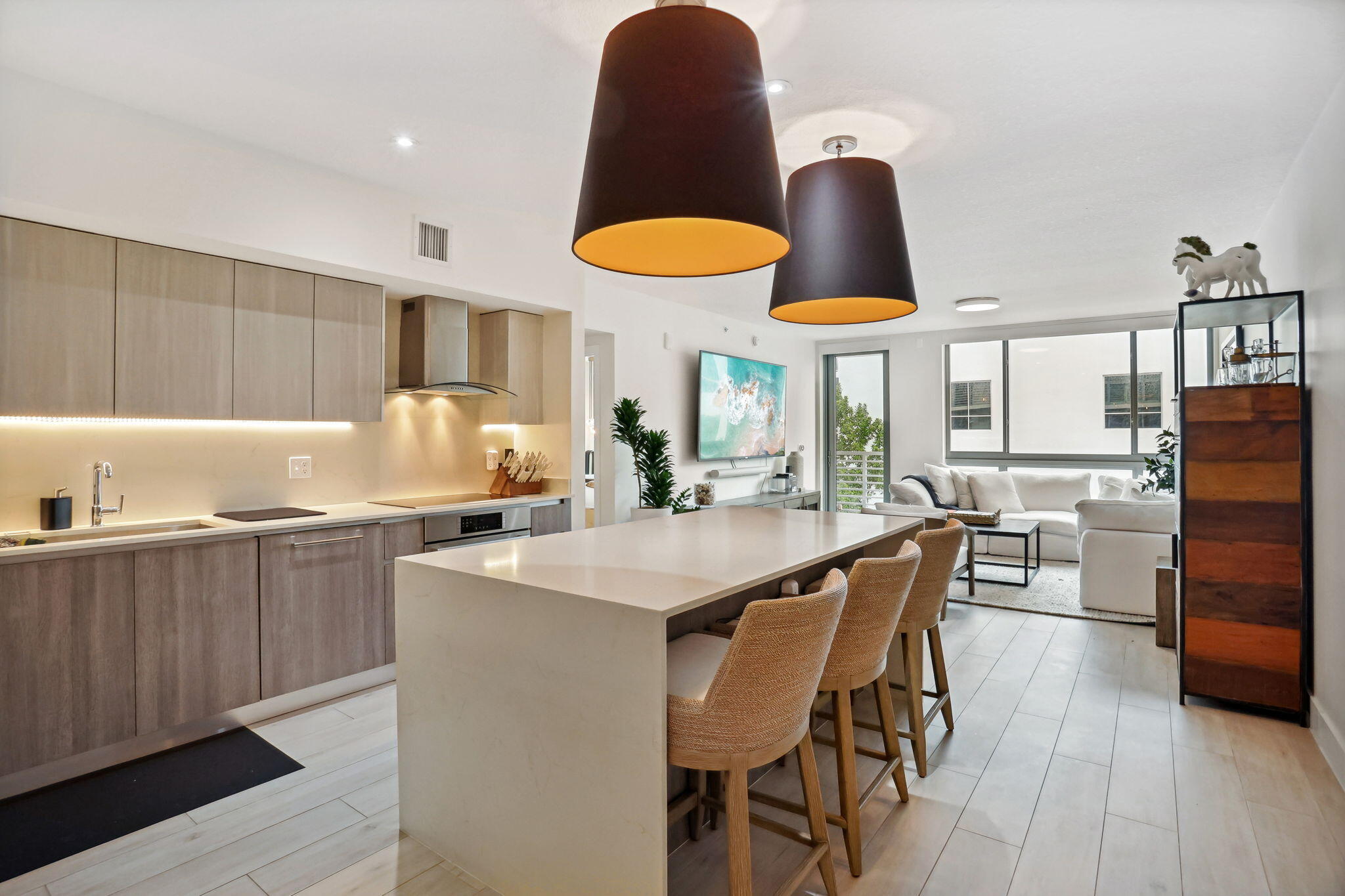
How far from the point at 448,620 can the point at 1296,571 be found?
3.41 m

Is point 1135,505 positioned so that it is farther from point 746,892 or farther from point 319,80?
point 319,80

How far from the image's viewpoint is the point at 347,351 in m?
A: 3.45

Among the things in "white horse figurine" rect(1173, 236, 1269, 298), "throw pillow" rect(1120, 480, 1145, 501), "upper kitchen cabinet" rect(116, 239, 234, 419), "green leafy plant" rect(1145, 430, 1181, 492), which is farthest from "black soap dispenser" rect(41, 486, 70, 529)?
"green leafy plant" rect(1145, 430, 1181, 492)

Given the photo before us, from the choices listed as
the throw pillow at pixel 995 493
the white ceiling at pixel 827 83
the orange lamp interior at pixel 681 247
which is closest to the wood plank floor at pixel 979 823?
the orange lamp interior at pixel 681 247

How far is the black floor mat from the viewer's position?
2.07 meters

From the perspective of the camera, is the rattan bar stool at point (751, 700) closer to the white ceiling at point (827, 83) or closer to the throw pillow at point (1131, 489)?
the white ceiling at point (827, 83)

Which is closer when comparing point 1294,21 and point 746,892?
point 746,892

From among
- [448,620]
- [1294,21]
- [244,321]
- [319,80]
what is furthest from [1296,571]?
[244,321]

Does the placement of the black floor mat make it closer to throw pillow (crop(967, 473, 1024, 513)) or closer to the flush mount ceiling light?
the flush mount ceiling light

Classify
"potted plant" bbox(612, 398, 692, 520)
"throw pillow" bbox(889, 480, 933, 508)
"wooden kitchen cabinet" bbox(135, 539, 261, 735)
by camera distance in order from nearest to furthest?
"wooden kitchen cabinet" bbox(135, 539, 261, 735)
"potted plant" bbox(612, 398, 692, 520)
"throw pillow" bbox(889, 480, 933, 508)

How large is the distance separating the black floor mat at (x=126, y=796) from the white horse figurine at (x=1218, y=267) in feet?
14.7

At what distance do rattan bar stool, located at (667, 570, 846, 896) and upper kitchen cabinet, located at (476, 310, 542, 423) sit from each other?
2.95m

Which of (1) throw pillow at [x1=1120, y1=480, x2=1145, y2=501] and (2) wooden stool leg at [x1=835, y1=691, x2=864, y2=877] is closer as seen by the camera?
(2) wooden stool leg at [x1=835, y1=691, x2=864, y2=877]

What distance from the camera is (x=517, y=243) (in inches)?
159
